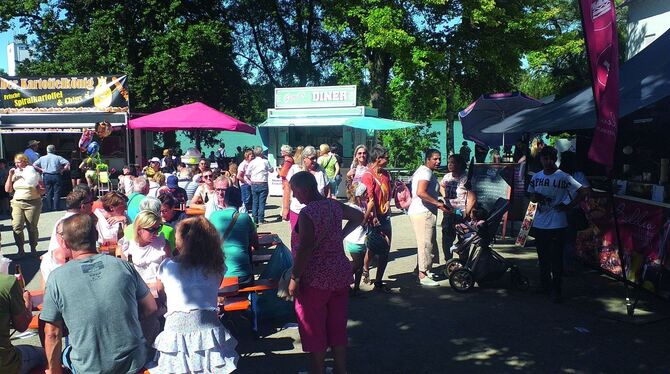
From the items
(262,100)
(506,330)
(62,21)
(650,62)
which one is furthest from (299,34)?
(506,330)

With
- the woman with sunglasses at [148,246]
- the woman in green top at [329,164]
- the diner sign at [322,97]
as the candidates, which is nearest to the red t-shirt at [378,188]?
the woman with sunglasses at [148,246]

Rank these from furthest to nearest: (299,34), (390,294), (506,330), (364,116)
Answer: (299,34)
(364,116)
(390,294)
(506,330)

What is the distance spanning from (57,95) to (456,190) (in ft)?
48.3

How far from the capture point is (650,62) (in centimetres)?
709

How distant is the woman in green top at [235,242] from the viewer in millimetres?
5316

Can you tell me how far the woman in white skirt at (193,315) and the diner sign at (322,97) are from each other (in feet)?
43.9

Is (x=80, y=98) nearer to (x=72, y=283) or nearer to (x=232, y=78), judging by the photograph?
(x=232, y=78)

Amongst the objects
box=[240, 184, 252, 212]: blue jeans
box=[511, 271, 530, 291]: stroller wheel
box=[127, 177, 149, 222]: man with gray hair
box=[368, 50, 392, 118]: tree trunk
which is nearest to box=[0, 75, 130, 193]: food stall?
box=[240, 184, 252, 212]: blue jeans

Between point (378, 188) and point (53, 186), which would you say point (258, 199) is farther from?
point (53, 186)

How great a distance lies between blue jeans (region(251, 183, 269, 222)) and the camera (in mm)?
11207

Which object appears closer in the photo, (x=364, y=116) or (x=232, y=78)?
(x=364, y=116)

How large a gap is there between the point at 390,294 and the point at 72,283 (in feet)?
13.8

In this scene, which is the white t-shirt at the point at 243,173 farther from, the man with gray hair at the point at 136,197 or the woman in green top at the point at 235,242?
the woman in green top at the point at 235,242

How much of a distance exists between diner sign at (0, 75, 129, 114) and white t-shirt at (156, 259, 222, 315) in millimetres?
15111
